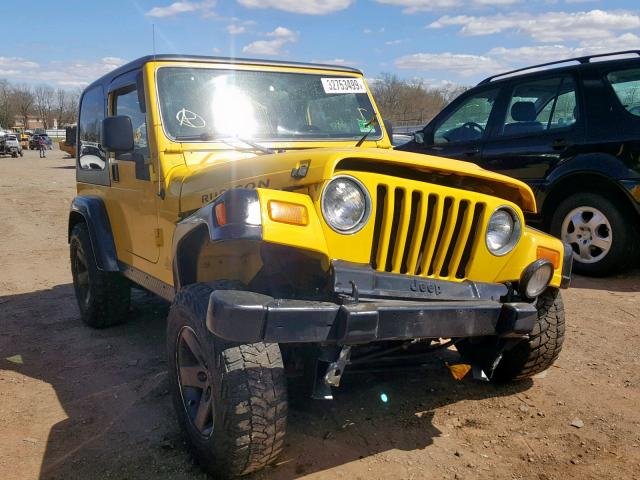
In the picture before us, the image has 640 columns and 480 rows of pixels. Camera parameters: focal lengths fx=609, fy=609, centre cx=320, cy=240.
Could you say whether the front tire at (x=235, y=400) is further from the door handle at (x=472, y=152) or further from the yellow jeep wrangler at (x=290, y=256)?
the door handle at (x=472, y=152)

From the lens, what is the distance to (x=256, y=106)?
3898 mm

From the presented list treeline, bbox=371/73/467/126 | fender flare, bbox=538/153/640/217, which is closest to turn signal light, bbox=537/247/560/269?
fender flare, bbox=538/153/640/217

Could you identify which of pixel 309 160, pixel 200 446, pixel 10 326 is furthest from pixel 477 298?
pixel 10 326

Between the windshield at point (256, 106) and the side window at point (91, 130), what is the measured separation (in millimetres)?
1194

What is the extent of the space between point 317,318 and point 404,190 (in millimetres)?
709

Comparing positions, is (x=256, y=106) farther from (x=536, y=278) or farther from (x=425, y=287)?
(x=536, y=278)

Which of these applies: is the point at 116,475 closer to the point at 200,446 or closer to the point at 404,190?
the point at 200,446

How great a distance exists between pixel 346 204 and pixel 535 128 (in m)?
4.54

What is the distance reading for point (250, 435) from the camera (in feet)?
8.12

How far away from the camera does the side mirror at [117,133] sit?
11.8ft

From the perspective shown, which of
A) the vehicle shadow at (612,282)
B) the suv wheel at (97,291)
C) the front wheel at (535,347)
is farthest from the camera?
the vehicle shadow at (612,282)

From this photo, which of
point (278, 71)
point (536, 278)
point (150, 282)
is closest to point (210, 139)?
point (278, 71)

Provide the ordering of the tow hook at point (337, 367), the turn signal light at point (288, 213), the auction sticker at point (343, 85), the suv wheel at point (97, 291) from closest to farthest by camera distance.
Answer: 1. the turn signal light at point (288, 213)
2. the tow hook at point (337, 367)
3. the auction sticker at point (343, 85)
4. the suv wheel at point (97, 291)

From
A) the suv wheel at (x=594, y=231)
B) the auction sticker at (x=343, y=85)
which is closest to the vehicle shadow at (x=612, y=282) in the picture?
the suv wheel at (x=594, y=231)
